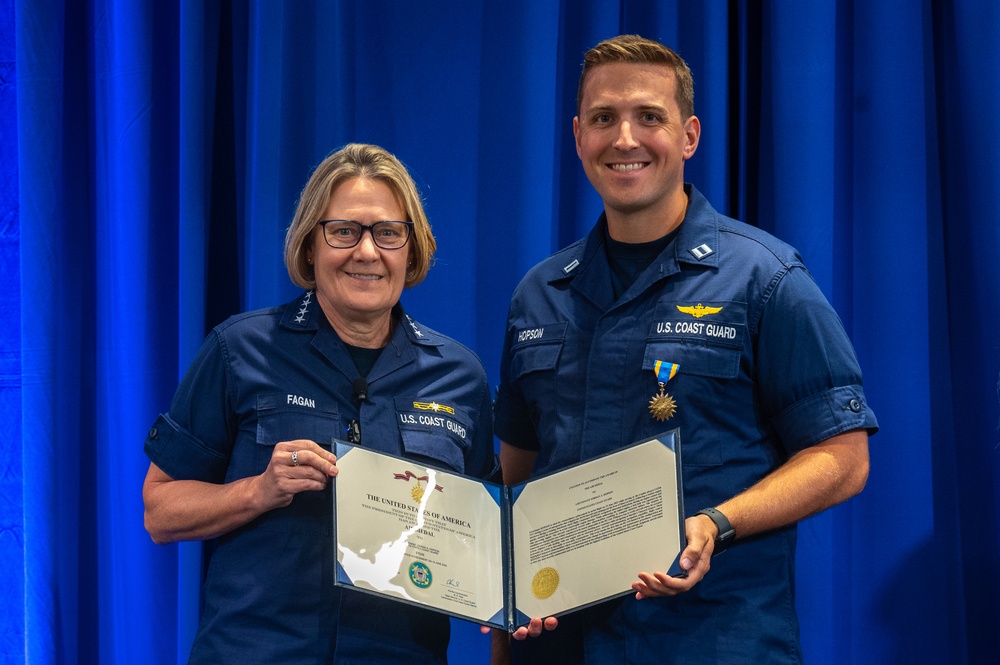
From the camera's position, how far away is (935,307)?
2.63 m

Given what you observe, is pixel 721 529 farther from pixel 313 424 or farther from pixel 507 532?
pixel 313 424

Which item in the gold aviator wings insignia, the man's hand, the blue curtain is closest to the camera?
the man's hand

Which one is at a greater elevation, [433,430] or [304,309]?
[304,309]

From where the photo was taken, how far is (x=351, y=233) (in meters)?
1.98

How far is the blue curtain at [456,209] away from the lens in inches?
102

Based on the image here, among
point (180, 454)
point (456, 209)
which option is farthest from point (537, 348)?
point (456, 209)

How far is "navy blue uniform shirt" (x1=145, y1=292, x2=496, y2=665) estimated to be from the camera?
1.78 meters

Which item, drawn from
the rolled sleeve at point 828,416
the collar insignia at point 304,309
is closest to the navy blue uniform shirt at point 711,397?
the rolled sleeve at point 828,416

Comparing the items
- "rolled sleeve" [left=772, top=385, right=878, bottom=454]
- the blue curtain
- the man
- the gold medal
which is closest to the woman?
the man

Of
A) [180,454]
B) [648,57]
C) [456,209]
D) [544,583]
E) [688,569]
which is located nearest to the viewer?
[688,569]

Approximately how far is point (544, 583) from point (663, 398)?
1.27ft

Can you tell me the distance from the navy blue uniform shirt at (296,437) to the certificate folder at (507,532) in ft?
0.37

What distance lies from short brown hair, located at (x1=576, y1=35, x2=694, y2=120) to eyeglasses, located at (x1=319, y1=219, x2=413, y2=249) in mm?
515

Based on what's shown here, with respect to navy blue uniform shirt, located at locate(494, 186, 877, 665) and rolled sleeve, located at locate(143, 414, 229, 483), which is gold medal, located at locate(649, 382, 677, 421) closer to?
navy blue uniform shirt, located at locate(494, 186, 877, 665)
